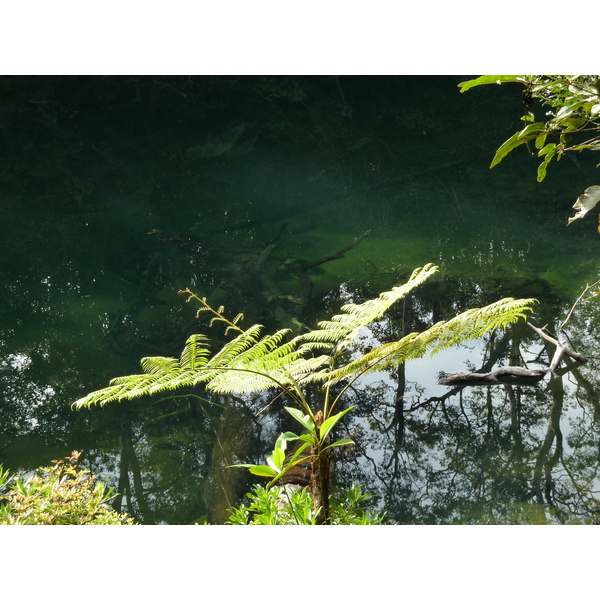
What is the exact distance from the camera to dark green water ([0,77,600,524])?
6.59 feet

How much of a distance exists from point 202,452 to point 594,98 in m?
1.77

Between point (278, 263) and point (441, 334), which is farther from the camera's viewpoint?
point (278, 263)

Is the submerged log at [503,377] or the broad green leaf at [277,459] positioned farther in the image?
the submerged log at [503,377]

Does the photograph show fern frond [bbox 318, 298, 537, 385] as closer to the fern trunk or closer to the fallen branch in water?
the fern trunk

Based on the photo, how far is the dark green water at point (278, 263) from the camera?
201cm

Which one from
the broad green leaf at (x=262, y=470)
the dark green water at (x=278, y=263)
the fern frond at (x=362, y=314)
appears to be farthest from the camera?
the dark green water at (x=278, y=263)

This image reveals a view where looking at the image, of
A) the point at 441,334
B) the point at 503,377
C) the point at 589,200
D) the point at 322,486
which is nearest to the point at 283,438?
the point at 322,486

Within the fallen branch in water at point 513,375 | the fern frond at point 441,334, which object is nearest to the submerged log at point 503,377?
the fallen branch in water at point 513,375

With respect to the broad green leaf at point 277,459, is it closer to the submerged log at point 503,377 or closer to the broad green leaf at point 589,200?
the broad green leaf at point 589,200

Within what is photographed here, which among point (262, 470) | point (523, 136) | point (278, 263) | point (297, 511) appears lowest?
point (297, 511)

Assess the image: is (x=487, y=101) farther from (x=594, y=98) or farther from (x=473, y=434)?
(x=594, y=98)

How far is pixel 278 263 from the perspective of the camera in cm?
334

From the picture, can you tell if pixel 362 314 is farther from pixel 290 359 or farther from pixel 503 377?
pixel 503 377

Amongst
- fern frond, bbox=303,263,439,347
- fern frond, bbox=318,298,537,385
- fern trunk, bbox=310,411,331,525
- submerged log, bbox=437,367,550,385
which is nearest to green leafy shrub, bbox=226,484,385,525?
fern trunk, bbox=310,411,331,525
